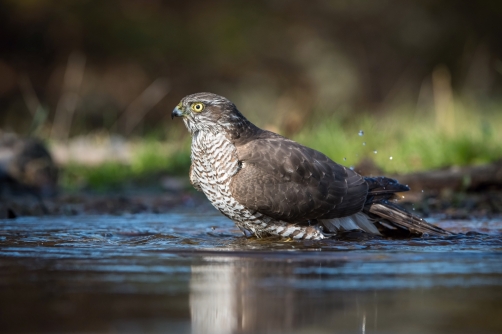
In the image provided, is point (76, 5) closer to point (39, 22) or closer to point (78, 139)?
point (39, 22)

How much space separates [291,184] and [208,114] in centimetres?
79

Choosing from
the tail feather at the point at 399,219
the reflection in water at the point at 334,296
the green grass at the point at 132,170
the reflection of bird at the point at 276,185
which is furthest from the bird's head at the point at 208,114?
the green grass at the point at 132,170

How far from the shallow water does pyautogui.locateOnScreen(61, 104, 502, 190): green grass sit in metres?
3.28

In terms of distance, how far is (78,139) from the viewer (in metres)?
12.0

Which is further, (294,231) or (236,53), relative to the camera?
(236,53)

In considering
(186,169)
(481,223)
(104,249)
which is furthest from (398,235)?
(186,169)

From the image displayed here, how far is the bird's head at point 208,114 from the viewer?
568 cm

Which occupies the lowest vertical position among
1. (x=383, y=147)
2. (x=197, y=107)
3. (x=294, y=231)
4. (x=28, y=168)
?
(x=294, y=231)

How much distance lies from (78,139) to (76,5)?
25.3ft

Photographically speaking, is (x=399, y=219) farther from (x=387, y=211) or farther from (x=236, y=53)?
(x=236, y=53)

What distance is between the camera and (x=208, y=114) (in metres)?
5.72

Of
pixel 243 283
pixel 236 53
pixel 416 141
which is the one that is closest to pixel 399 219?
pixel 243 283

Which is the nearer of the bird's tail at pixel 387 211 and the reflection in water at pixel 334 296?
the reflection in water at pixel 334 296

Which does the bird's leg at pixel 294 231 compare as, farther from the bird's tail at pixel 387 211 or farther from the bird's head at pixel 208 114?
the bird's head at pixel 208 114
